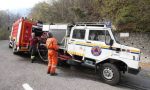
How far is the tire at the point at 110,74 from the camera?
812cm

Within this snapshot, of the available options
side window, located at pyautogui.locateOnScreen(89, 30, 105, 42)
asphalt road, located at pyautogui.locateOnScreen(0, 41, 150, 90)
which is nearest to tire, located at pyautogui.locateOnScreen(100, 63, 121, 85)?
asphalt road, located at pyautogui.locateOnScreen(0, 41, 150, 90)

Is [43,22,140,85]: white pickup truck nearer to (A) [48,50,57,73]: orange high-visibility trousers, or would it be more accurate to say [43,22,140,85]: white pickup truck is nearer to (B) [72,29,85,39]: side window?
(B) [72,29,85,39]: side window

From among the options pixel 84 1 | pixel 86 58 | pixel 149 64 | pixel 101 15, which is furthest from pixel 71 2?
pixel 86 58

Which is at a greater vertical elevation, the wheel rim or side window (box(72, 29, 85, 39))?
side window (box(72, 29, 85, 39))

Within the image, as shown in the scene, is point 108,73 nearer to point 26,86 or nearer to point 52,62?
point 52,62

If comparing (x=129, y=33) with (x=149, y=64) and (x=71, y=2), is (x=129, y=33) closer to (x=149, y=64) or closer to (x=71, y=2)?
(x=149, y=64)

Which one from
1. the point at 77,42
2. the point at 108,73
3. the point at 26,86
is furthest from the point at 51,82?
the point at 77,42

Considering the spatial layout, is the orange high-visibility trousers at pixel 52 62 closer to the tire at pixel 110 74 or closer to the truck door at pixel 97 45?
the truck door at pixel 97 45

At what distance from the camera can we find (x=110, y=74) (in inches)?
329

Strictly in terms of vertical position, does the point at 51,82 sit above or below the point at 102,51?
below

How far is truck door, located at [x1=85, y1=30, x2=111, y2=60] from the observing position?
863 cm

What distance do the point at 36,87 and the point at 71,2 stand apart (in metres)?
22.1

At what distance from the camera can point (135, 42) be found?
16.2 meters

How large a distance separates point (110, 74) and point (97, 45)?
4.53 ft
